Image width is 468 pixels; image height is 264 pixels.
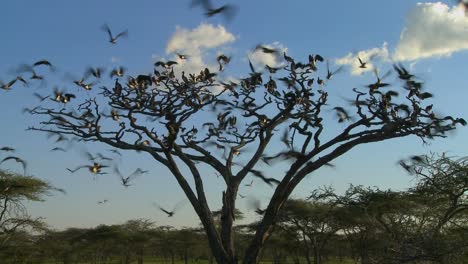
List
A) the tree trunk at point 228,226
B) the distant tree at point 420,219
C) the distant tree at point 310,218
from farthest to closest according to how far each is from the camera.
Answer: the distant tree at point 310,218
the tree trunk at point 228,226
the distant tree at point 420,219

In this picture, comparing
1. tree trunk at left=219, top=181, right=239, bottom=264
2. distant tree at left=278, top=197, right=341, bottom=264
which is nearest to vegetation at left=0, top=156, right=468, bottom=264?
distant tree at left=278, top=197, right=341, bottom=264

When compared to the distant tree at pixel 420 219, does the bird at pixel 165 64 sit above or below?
above

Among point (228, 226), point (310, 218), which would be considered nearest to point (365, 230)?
point (310, 218)

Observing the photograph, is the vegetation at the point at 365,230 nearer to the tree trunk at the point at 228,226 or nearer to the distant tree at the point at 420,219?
the distant tree at the point at 420,219

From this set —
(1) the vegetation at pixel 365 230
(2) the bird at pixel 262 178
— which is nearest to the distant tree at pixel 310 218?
(1) the vegetation at pixel 365 230

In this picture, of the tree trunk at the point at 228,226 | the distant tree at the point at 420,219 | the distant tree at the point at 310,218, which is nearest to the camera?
the distant tree at the point at 420,219

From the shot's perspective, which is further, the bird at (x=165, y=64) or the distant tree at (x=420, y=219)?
the bird at (x=165, y=64)

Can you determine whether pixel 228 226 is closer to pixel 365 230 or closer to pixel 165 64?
pixel 165 64

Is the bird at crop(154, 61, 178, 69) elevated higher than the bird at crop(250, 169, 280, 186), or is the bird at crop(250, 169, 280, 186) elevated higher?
the bird at crop(154, 61, 178, 69)

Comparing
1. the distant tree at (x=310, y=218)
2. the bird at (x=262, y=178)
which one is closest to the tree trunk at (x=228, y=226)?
the bird at (x=262, y=178)

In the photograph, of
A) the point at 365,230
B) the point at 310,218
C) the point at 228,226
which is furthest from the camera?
the point at 310,218

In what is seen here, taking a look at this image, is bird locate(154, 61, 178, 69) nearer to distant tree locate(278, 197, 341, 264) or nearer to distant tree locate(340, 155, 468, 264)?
distant tree locate(340, 155, 468, 264)

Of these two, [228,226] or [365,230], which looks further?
[365,230]

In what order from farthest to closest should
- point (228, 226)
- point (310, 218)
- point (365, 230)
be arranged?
point (310, 218) → point (365, 230) → point (228, 226)
